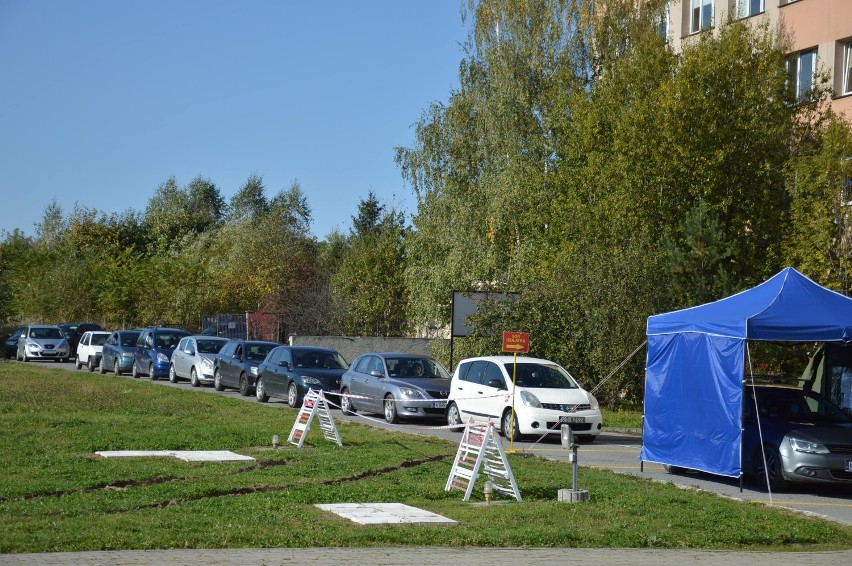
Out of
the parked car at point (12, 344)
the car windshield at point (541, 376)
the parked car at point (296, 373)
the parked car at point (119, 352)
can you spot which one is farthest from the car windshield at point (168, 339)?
the car windshield at point (541, 376)

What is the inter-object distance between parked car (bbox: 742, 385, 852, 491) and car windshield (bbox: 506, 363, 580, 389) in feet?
19.4

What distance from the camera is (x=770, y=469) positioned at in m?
15.6

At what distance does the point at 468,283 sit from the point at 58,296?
1428 inches

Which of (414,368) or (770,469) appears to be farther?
(414,368)

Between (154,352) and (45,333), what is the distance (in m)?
14.7

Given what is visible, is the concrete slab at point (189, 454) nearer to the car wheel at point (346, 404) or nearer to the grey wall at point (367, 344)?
the car wheel at point (346, 404)

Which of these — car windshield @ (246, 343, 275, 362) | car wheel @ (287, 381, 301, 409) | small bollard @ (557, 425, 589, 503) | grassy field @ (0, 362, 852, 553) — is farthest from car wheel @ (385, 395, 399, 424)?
small bollard @ (557, 425, 589, 503)

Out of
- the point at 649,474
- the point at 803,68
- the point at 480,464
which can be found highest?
the point at 803,68

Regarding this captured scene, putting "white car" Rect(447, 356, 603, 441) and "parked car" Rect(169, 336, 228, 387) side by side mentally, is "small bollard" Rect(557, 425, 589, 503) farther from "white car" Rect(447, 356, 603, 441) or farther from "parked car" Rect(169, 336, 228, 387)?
"parked car" Rect(169, 336, 228, 387)

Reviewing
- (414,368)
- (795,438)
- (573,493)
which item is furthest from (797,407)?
(414,368)

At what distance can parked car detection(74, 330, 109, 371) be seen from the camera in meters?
43.9

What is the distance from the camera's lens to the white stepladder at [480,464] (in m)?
12.6

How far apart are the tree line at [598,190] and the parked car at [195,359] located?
25.1 ft

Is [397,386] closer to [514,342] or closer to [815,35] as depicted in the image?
[514,342]
